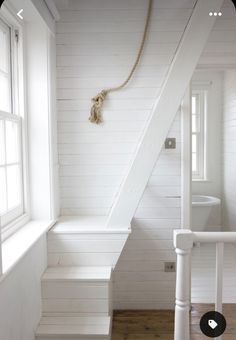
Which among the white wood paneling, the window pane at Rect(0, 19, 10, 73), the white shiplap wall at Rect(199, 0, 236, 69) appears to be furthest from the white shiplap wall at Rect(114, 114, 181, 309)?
the window pane at Rect(0, 19, 10, 73)

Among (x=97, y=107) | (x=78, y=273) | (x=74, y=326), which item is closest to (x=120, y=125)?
(x=97, y=107)

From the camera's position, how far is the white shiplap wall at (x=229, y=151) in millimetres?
4477

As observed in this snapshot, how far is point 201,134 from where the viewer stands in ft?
16.5

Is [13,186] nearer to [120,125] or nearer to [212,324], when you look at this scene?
[120,125]

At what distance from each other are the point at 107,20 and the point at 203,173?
3014mm

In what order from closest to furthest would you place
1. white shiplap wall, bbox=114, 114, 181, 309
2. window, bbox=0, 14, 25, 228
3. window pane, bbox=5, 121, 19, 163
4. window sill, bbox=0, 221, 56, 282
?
window sill, bbox=0, 221, 56, 282 → window, bbox=0, 14, 25, 228 → window pane, bbox=5, 121, 19, 163 → white shiplap wall, bbox=114, 114, 181, 309

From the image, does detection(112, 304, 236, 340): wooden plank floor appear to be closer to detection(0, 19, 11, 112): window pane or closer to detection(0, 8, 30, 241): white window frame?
detection(0, 8, 30, 241): white window frame

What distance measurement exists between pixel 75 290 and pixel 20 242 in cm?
54

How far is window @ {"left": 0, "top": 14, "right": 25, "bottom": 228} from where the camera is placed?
2.13 meters

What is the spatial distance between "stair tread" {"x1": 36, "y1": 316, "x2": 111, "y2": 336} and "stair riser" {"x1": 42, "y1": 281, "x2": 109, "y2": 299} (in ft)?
0.45

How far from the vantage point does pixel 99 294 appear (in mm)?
2232

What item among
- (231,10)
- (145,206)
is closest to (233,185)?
(145,206)

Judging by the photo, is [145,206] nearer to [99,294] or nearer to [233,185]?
[99,294]

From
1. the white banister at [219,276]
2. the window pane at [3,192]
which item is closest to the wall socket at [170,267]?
the window pane at [3,192]
